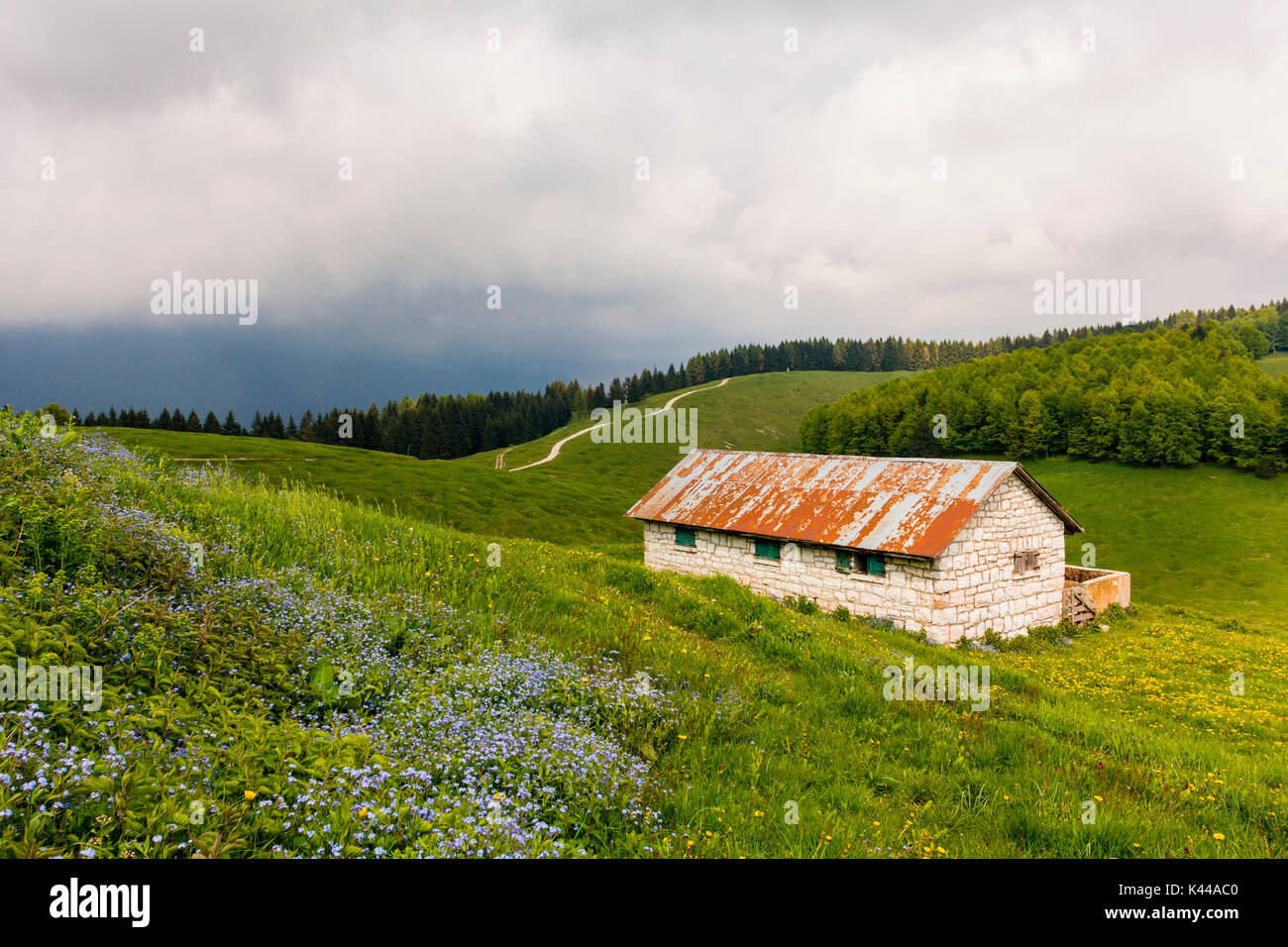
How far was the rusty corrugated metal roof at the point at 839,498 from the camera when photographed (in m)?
20.8

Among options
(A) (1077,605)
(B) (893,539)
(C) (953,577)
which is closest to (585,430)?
(A) (1077,605)

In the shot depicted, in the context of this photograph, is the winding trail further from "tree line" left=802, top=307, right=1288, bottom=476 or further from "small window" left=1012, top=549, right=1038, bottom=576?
"small window" left=1012, top=549, right=1038, bottom=576

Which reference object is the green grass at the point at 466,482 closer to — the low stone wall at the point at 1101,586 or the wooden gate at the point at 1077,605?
the wooden gate at the point at 1077,605

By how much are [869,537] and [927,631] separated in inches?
131

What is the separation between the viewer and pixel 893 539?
67.1ft

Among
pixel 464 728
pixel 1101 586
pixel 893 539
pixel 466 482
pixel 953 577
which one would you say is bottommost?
pixel 1101 586

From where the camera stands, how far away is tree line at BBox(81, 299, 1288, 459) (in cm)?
11000

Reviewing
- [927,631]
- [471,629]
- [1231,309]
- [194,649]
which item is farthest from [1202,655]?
[1231,309]

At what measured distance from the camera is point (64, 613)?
502 centimetres

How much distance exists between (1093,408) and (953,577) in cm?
7299

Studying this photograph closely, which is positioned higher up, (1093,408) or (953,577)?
(1093,408)

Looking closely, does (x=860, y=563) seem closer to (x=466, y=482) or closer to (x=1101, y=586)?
(x=1101, y=586)

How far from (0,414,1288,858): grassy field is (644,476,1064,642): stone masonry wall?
951cm

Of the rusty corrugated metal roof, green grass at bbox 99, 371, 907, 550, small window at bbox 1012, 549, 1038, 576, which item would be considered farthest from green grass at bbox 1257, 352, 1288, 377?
the rusty corrugated metal roof
